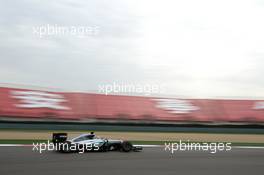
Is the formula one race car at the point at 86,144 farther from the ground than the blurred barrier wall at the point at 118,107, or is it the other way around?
the blurred barrier wall at the point at 118,107

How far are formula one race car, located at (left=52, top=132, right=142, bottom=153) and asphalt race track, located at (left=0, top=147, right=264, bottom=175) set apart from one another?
17.9 inches

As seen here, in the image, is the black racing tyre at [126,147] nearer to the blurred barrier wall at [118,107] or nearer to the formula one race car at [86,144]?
the formula one race car at [86,144]

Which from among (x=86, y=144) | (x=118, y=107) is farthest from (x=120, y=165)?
(x=118, y=107)

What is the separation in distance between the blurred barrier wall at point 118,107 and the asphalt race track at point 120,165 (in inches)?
528

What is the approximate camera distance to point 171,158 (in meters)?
11.4

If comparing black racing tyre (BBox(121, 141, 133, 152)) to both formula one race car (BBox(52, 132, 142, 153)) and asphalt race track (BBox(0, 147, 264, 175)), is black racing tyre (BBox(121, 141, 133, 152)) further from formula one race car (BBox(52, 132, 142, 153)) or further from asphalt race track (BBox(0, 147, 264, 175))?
asphalt race track (BBox(0, 147, 264, 175))

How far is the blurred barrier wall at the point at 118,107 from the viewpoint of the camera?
24.9m

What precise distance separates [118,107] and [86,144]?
1434cm

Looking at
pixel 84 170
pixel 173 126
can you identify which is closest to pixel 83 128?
pixel 173 126

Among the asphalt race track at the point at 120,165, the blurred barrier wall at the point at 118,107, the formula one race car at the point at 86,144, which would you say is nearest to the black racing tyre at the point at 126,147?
the formula one race car at the point at 86,144

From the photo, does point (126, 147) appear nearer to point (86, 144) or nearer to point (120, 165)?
point (86, 144)

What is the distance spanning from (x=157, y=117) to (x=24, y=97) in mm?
9514

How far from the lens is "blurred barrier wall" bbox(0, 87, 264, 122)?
81.7ft

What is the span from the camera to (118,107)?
88.4 feet
